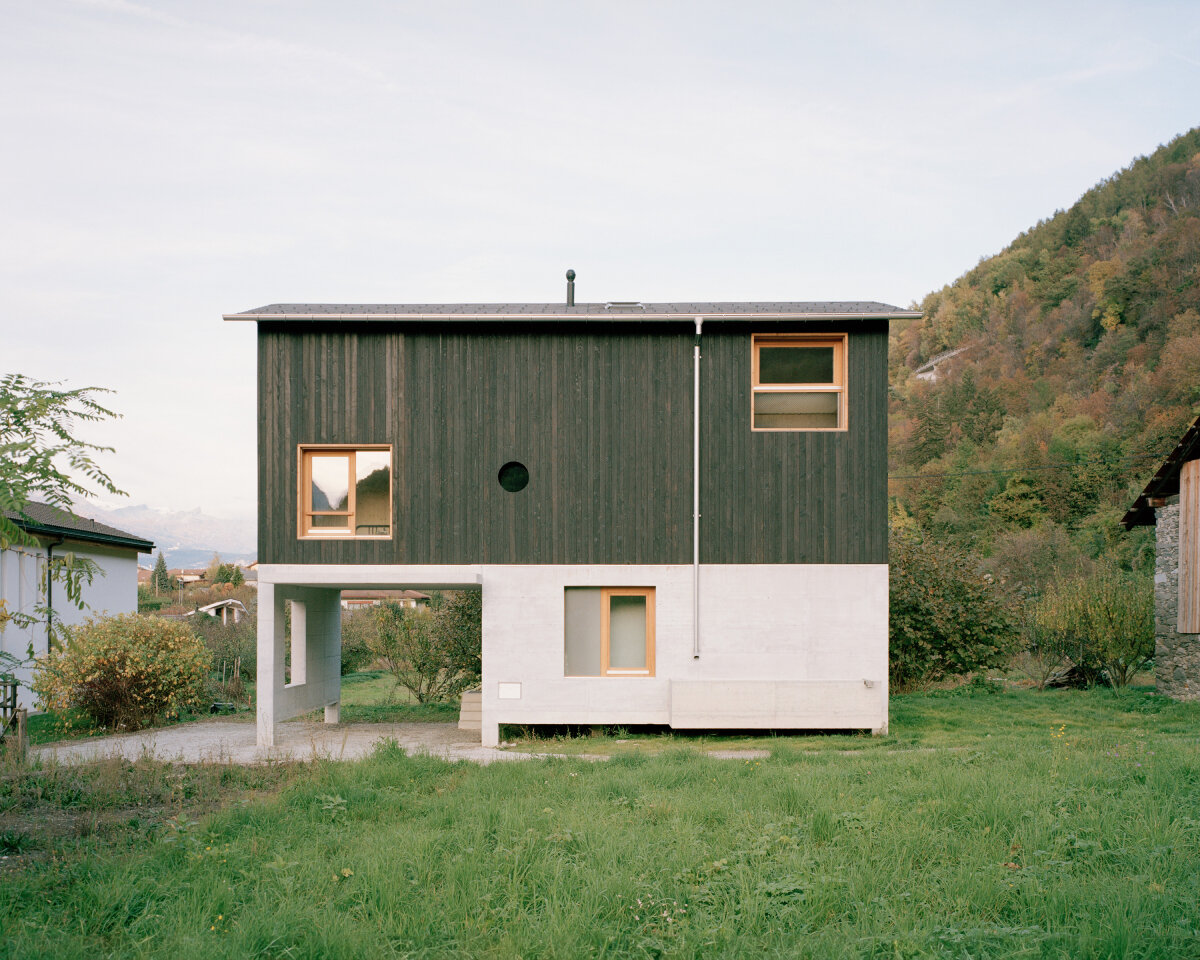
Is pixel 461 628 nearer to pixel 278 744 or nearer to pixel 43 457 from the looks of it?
pixel 278 744

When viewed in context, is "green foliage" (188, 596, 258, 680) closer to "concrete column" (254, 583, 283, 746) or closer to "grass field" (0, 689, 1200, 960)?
"concrete column" (254, 583, 283, 746)

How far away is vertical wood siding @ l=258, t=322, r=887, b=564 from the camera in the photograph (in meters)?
12.2

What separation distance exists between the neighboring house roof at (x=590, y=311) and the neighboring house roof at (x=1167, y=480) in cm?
707

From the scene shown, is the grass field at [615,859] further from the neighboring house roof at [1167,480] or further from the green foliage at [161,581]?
the green foliage at [161,581]

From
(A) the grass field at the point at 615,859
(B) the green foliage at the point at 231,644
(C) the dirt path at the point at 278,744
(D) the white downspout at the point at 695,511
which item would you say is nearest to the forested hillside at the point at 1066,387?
(D) the white downspout at the point at 695,511

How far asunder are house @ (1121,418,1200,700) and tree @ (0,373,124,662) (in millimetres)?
16099

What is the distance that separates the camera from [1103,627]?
18.5 meters

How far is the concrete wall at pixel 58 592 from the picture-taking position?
17703mm

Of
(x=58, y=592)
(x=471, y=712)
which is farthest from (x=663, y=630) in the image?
(x=58, y=592)

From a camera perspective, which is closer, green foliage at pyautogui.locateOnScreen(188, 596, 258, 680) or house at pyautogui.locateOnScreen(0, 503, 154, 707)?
house at pyautogui.locateOnScreen(0, 503, 154, 707)

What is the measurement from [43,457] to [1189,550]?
17.2 meters

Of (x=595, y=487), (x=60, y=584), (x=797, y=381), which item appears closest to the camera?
(x=595, y=487)

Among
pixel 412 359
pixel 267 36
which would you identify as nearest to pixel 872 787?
pixel 412 359

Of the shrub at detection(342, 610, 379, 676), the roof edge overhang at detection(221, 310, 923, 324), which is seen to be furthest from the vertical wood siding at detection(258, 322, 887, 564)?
the shrub at detection(342, 610, 379, 676)
